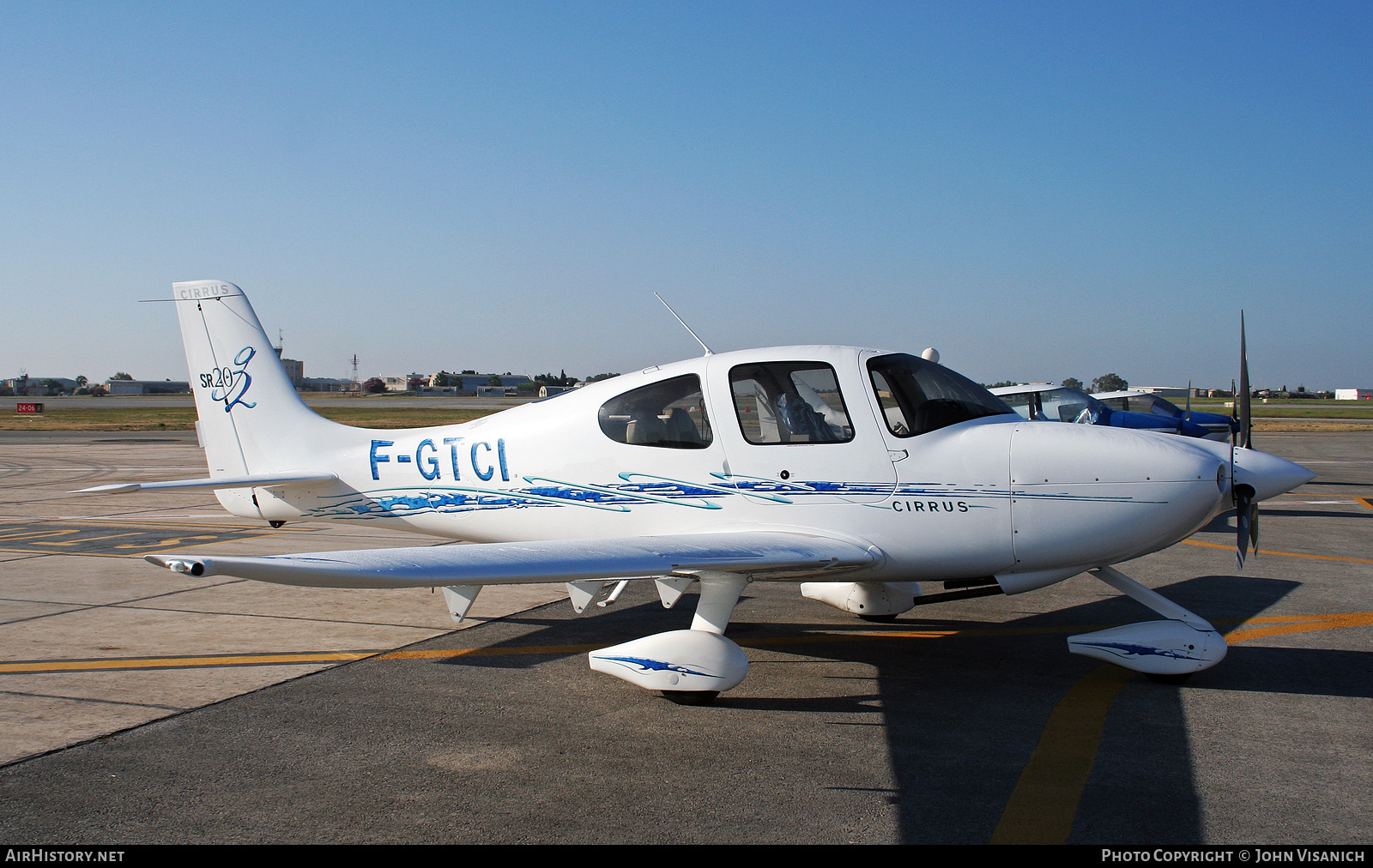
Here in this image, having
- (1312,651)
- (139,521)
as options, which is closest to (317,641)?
(1312,651)

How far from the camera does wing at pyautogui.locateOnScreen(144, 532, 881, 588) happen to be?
4129mm

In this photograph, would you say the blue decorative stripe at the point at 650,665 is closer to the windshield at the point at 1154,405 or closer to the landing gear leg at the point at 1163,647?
the landing gear leg at the point at 1163,647

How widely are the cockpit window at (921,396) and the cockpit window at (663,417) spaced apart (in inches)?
48.1

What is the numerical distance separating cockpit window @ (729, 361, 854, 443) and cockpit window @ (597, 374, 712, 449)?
29 centimetres

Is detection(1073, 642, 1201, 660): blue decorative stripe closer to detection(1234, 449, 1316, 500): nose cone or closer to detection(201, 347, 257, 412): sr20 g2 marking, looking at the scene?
detection(1234, 449, 1316, 500): nose cone

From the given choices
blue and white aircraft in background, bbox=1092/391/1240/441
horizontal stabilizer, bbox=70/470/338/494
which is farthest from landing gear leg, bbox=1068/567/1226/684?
blue and white aircraft in background, bbox=1092/391/1240/441

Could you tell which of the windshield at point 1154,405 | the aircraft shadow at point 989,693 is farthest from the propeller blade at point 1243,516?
the windshield at point 1154,405

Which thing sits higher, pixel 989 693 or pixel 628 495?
pixel 628 495

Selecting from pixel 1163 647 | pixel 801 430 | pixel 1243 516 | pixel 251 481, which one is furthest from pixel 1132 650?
pixel 251 481

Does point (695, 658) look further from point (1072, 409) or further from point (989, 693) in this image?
point (1072, 409)

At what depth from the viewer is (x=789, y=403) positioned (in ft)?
19.9

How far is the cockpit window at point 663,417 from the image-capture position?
6234mm

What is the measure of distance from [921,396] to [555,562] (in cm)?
269
